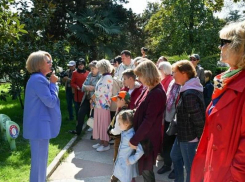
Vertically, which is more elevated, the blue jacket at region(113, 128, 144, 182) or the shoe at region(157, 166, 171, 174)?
the blue jacket at region(113, 128, 144, 182)

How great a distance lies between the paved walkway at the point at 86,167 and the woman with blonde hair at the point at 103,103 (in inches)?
11.0

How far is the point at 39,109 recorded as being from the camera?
3.18m

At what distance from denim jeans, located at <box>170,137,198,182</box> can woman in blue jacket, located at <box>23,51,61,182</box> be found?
1.58 metres

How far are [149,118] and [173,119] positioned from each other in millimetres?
409

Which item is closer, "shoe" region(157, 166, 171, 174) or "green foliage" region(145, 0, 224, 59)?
"shoe" region(157, 166, 171, 174)

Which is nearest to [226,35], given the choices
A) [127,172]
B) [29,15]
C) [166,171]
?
[127,172]

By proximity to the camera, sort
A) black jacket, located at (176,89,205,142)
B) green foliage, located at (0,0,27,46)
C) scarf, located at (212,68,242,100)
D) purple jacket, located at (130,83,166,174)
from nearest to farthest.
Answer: scarf, located at (212,68,242,100), black jacket, located at (176,89,205,142), purple jacket, located at (130,83,166,174), green foliage, located at (0,0,27,46)

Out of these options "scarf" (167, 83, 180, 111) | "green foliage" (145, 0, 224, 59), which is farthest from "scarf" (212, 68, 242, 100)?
"green foliage" (145, 0, 224, 59)

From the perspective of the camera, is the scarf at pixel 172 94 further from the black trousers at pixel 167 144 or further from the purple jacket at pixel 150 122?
the purple jacket at pixel 150 122

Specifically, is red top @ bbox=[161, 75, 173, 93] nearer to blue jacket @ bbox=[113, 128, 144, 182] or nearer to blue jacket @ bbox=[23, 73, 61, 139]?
blue jacket @ bbox=[113, 128, 144, 182]

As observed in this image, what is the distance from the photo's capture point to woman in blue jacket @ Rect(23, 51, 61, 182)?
312 centimetres

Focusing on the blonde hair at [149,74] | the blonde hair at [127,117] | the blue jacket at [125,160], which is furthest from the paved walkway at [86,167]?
the blonde hair at [149,74]

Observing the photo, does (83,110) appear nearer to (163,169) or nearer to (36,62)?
(163,169)

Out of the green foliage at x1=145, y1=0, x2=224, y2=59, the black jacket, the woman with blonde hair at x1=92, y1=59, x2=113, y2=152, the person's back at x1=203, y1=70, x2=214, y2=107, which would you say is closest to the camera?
the black jacket
